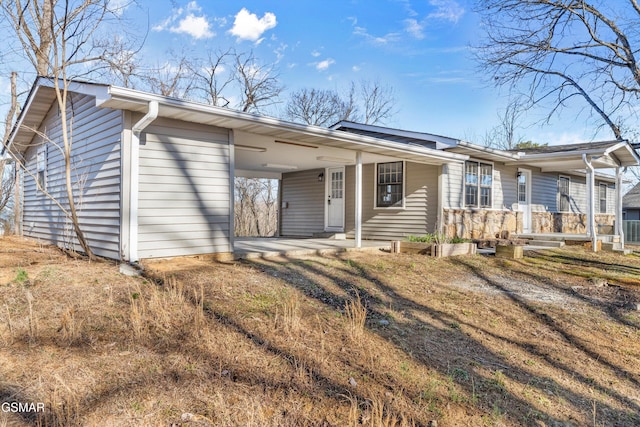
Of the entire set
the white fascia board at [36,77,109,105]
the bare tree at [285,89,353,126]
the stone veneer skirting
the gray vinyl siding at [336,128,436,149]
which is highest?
the bare tree at [285,89,353,126]

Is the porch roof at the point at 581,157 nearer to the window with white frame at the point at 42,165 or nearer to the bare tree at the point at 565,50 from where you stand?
the bare tree at the point at 565,50

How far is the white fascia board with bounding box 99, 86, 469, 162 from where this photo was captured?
5.22m

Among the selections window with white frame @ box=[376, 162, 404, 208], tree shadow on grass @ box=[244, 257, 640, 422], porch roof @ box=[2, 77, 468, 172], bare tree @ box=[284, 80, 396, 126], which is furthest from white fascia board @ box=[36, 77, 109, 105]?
bare tree @ box=[284, 80, 396, 126]

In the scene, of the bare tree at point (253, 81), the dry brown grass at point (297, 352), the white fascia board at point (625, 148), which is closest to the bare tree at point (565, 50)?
the white fascia board at point (625, 148)

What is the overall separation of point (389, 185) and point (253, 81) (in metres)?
14.4

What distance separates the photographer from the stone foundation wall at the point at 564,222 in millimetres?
13430

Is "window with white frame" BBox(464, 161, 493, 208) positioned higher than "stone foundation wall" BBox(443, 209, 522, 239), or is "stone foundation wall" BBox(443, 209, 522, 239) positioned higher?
"window with white frame" BBox(464, 161, 493, 208)

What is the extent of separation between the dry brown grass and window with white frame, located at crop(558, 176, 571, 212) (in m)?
10.4

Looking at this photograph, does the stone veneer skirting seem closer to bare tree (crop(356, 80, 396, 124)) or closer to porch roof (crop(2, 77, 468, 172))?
porch roof (crop(2, 77, 468, 172))

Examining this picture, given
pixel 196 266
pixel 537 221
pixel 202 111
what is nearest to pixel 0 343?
pixel 196 266

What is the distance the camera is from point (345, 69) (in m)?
26.7

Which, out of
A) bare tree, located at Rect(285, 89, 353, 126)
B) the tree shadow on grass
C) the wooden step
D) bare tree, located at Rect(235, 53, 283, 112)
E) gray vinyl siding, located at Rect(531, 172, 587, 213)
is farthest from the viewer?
bare tree, located at Rect(285, 89, 353, 126)

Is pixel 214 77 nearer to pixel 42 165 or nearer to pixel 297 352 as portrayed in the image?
pixel 42 165

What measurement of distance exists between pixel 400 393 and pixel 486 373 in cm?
97
